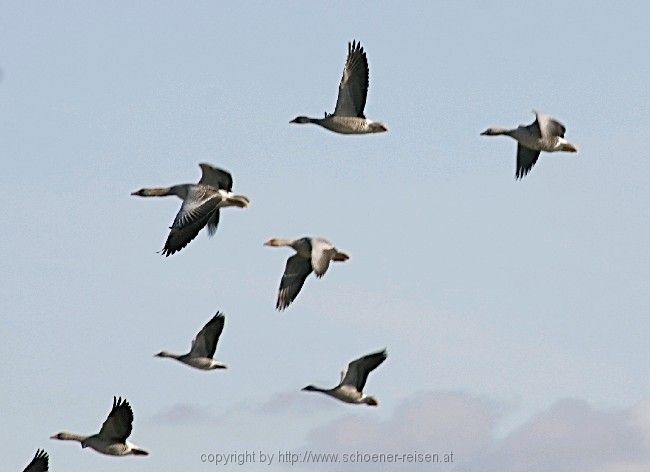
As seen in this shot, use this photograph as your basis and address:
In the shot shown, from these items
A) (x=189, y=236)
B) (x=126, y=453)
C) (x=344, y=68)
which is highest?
(x=344, y=68)

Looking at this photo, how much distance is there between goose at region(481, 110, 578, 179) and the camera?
148ft

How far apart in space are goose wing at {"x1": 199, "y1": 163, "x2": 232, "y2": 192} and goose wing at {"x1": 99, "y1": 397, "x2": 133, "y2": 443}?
12.0 feet

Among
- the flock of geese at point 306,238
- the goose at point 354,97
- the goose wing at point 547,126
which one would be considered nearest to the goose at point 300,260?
the flock of geese at point 306,238

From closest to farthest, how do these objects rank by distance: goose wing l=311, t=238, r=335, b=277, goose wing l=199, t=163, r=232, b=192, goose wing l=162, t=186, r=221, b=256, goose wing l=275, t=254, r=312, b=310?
goose wing l=162, t=186, r=221, b=256 < goose wing l=311, t=238, r=335, b=277 < goose wing l=199, t=163, r=232, b=192 < goose wing l=275, t=254, r=312, b=310

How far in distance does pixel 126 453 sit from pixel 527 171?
25.0 feet

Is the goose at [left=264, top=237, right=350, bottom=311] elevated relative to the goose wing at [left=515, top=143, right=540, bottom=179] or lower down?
lower down

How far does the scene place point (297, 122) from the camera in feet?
150

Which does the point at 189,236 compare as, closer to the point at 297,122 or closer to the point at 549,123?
the point at 297,122

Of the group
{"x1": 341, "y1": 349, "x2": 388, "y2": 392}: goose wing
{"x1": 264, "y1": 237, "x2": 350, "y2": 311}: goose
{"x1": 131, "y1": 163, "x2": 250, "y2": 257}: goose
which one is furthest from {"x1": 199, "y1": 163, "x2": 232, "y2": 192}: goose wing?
{"x1": 341, "y1": 349, "x2": 388, "y2": 392}: goose wing

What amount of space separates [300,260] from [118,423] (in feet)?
12.7

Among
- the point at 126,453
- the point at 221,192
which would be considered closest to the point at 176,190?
the point at 221,192

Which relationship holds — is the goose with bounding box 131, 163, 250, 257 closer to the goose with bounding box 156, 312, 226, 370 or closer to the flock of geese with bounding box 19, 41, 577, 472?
the flock of geese with bounding box 19, 41, 577, 472

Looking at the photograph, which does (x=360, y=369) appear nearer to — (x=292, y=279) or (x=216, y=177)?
(x=292, y=279)

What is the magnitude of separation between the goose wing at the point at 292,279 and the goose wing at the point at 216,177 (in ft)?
5.82
